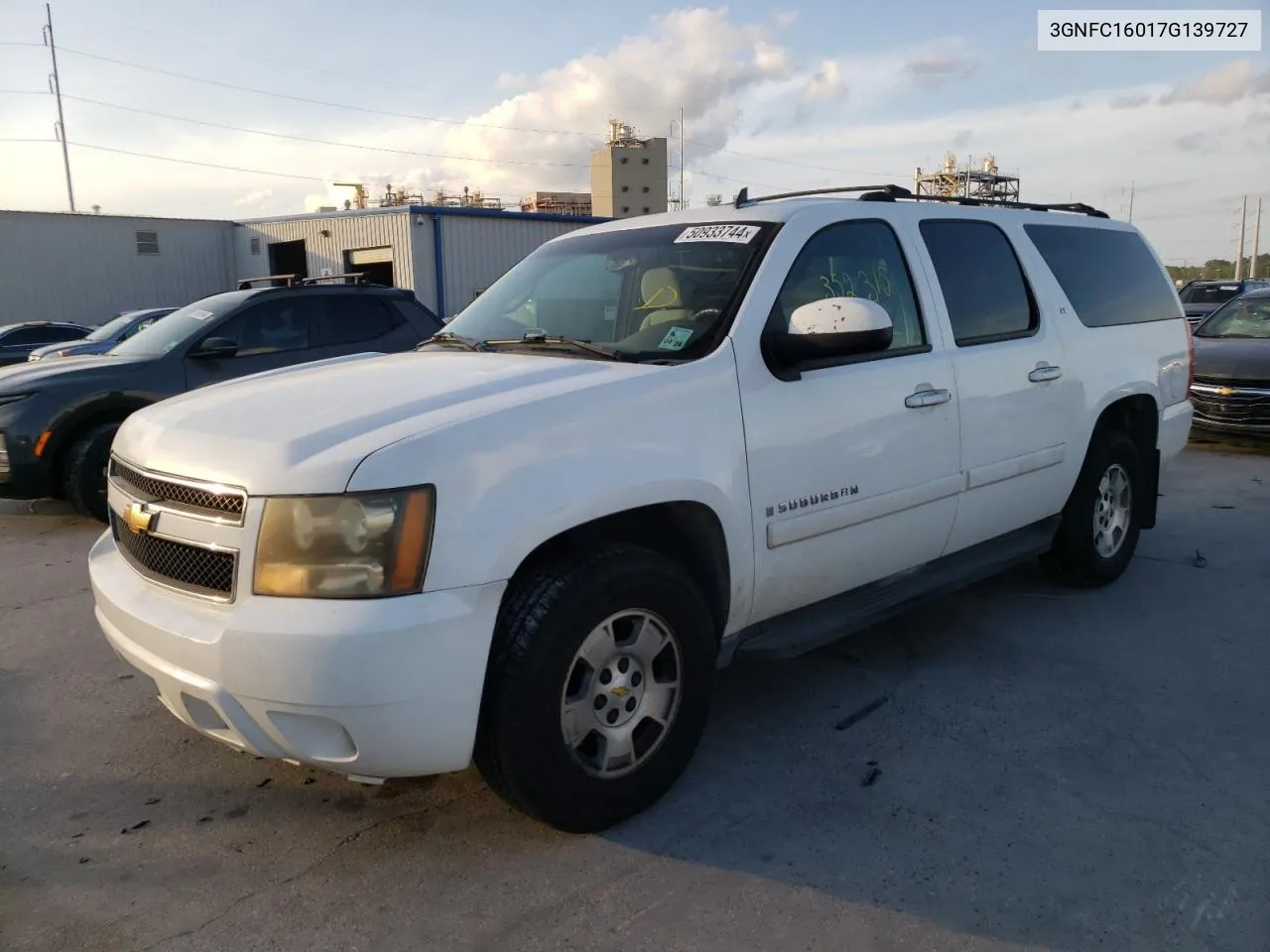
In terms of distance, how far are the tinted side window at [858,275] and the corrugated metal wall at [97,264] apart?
98.3 feet

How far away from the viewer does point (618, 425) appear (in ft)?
9.15

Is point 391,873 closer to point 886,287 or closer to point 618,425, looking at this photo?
point 618,425

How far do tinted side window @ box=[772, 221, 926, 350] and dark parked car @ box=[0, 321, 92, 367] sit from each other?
17.6m

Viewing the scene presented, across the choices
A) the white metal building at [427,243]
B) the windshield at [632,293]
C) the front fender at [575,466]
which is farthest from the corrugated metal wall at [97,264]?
the front fender at [575,466]

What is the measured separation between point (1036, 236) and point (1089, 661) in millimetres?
2042

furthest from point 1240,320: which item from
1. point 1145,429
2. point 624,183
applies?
point 624,183

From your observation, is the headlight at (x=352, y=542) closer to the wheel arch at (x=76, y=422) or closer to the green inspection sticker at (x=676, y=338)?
the green inspection sticker at (x=676, y=338)

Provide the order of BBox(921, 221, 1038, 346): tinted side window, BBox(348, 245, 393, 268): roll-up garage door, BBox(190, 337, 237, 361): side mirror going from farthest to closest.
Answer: BBox(348, 245, 393, 268): roll-up garage door → BBox(190, 337, 237, 361): side mirror → BBox(921, 221, 1038, 346): tinted side window

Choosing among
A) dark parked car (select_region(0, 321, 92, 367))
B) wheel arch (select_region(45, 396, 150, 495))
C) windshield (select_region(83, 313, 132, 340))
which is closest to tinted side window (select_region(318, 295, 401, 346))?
wheel arch (select_region(45, 396, 150, 495))

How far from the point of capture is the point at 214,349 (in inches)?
296

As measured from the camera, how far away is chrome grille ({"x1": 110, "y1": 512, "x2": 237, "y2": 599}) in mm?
2543

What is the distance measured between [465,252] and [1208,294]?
18.0 meters

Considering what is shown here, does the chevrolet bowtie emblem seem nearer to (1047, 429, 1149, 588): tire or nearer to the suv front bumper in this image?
the suv front bumper

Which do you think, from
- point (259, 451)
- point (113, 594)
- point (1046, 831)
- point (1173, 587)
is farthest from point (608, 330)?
point (1173, 587)
